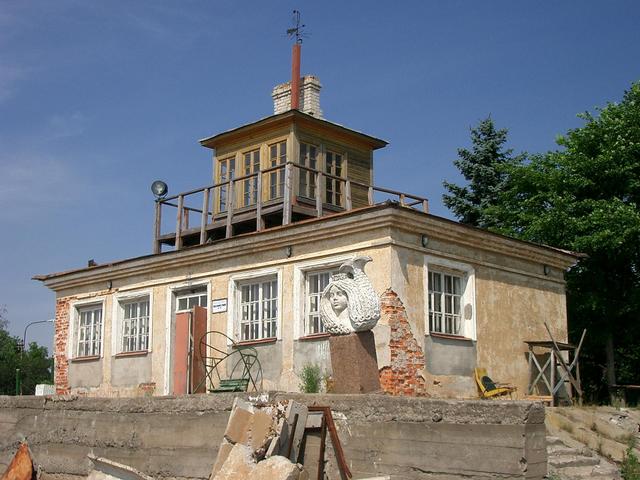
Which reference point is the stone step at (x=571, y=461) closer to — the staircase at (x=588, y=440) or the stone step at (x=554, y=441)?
the staircase at (x=588, y=440)

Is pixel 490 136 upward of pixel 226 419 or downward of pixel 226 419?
upward

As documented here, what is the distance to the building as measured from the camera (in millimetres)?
13711

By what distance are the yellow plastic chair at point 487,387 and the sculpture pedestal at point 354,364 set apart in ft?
15.1

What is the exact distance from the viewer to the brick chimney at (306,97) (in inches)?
920

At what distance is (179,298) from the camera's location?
17.2 metres

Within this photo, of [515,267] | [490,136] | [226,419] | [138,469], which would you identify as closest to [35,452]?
[138,469]

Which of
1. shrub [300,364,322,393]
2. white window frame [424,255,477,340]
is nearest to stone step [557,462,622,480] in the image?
white window frame [424,255,477,340]

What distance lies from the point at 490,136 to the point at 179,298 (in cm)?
1305

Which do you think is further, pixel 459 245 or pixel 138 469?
pixel 459 245

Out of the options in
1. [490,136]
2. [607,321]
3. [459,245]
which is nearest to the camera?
[459,245]

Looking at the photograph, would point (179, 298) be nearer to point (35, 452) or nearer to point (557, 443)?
point (35, 452)

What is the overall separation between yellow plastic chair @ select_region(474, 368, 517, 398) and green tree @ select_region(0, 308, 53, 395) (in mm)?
27525

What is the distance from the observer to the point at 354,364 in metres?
10.2

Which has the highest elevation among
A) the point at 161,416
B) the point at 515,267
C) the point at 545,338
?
the point at 515,267
